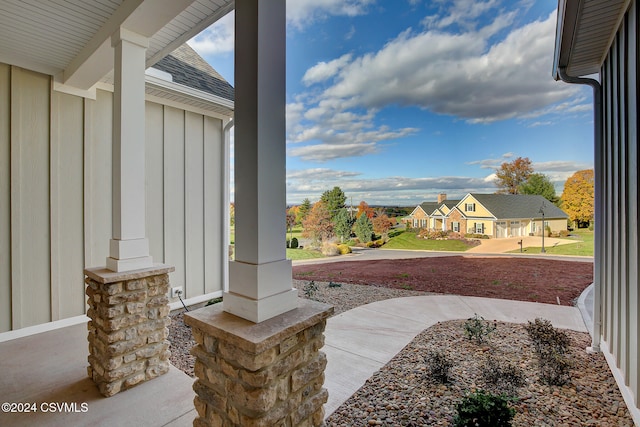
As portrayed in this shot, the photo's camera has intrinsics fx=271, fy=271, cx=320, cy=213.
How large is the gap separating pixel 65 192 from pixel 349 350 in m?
3.42

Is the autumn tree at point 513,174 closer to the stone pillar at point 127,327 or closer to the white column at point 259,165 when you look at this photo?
the white column at point 259,165

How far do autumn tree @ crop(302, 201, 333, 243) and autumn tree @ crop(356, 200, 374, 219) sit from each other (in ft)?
2.01

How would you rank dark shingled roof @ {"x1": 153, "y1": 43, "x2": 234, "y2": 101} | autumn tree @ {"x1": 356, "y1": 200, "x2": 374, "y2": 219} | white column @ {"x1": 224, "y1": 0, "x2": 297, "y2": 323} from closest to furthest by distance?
white column @ {"x1": 224, "y1": 0, "x2": 297, "y2": 323} → dark shingled roof @ {"x1": 153, "y1": 43, "x2": 234, "y2": 101} → autumn tree @ {"x1": 356, "y1": 200, "x2": 374, "y2": 219}

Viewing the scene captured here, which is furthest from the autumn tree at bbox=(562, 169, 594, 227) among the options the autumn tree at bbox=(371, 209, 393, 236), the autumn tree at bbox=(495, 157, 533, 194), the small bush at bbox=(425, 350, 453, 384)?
the small bush at bbox=(425, 350, 453, 384)

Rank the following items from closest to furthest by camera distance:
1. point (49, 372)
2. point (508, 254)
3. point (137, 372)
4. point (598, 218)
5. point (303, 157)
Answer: point (137, 372), point (49, 372), point (598, 218), point (508, 254), point (303, 157)

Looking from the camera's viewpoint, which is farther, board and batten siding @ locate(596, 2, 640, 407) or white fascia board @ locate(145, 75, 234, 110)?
white fascia board @ locate(145, 75, 234, 110)

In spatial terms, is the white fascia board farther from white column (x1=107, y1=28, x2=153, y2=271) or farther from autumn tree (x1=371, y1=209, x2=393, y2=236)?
autumn tree (x1=371, y1=209, x2=393, y2=236)

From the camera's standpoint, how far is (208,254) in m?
4.07

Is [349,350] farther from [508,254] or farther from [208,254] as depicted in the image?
[508,254]

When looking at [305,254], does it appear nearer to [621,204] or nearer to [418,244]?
[418,244]

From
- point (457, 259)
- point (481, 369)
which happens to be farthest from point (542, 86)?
point (481, 369)

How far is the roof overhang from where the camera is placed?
1.78 metres

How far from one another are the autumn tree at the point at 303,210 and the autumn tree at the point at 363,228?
3.35ft

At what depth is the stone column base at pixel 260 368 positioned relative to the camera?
96 cm
